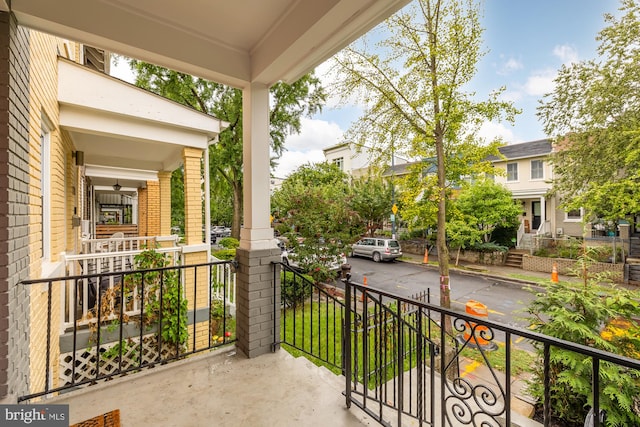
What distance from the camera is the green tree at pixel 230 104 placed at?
1221cm

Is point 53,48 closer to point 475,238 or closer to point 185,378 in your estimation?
point 185,378

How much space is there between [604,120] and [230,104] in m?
14.1

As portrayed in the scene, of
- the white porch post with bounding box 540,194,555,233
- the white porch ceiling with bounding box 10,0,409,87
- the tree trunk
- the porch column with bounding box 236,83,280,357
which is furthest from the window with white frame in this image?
the white porch ceiling with bounding box 10,0,409,87

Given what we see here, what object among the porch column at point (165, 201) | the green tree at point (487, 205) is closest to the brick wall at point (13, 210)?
the porch column at point (165, 201)

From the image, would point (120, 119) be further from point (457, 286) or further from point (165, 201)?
point (457, 286)

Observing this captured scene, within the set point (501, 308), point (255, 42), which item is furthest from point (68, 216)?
point (501, 308)

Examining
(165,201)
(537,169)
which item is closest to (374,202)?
(165,201)

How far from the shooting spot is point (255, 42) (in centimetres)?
255

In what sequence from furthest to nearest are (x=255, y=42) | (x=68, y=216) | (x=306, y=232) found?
(x=306, y=232), (x=68, y=216), (x=255, y=42)

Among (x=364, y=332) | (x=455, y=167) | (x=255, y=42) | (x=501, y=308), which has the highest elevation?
(x=255, y=42)

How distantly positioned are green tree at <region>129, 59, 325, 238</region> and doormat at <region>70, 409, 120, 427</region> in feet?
A: 36.1

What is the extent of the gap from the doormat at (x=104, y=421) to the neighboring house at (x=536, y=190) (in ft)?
54.1

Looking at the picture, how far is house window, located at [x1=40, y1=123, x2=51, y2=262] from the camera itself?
116 inches

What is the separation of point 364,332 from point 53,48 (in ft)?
14.0
